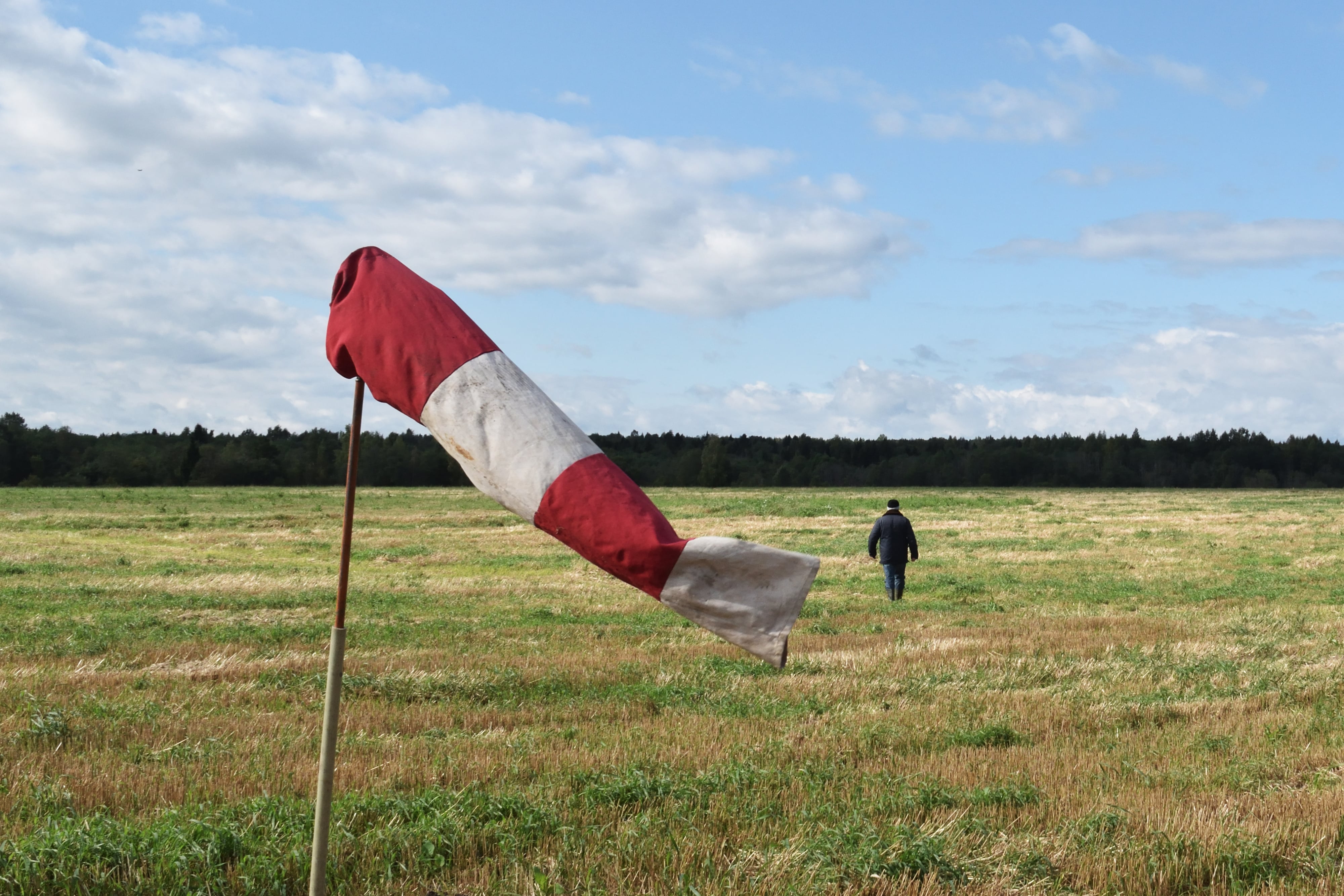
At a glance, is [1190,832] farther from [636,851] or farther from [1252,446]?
[1252,446]

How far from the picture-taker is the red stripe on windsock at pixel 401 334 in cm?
445

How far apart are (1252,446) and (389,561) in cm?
13844

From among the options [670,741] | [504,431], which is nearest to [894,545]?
[670,741]

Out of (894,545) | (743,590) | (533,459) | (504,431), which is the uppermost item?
(504,431)

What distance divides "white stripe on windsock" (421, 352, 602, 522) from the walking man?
55.8 ft

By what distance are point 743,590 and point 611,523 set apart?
0.57 m

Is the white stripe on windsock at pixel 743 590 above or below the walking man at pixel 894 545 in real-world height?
above

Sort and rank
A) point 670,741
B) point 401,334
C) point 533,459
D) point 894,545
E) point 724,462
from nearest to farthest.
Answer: point 533,459 → point 401,334 → point 670,741 → point 894,545 → point 724,462

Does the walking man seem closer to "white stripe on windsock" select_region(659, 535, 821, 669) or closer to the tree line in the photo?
"white stripe on windsock" select_region(659, 535, 821, 669)

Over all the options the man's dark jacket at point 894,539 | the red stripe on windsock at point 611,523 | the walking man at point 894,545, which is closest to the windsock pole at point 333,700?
the red stripe on windsock at point 611,523

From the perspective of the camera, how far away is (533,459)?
167 inches

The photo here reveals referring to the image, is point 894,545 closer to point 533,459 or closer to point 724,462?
point 533,459

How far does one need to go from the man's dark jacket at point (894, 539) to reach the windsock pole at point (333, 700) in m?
17.1

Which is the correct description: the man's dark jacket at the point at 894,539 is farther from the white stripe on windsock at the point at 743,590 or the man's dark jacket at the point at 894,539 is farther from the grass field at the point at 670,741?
the white stripe on windsock at the point at 743,590
